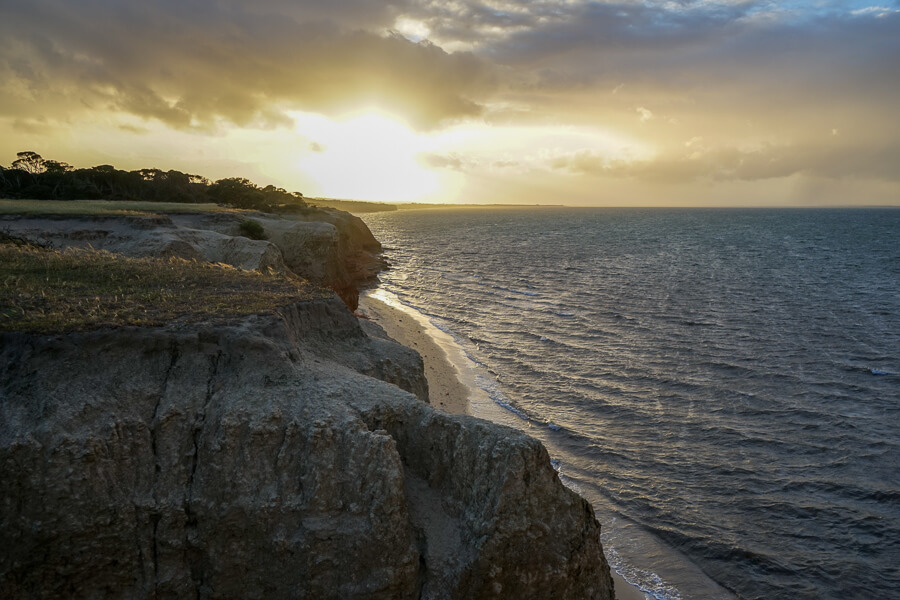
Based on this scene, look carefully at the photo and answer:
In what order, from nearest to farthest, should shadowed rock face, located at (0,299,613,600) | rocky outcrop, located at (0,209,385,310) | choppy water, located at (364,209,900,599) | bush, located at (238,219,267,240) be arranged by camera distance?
shadowed rock face, located at (0,299,613,600) < choppy water, located at (364,209,900,599) < rocky outcrop, located at (0,209,385,310) < bush, located at (238,219,267,240)

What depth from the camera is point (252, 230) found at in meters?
36.6

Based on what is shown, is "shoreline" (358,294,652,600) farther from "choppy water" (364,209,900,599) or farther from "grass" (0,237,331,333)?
"grass" (0,237,331,333)

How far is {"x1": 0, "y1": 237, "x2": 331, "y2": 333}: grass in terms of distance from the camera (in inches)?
464

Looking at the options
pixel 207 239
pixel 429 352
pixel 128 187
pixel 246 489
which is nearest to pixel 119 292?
pixel 246 489

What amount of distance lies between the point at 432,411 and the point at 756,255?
90148 mm

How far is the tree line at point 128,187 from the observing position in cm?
5647

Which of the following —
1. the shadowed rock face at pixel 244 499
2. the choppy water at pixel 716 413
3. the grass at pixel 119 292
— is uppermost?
the grass at pixel 119 292

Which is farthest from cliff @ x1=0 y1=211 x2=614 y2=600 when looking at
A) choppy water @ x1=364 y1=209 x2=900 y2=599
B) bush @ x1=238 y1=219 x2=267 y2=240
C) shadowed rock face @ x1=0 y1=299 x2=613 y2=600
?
bush @ x1=238 y1=219 x2=267 y2=240

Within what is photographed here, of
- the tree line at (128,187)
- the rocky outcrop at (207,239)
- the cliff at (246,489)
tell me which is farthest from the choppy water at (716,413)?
the tree line at (128,187)

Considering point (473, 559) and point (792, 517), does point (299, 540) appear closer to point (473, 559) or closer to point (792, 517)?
point (473, 559)

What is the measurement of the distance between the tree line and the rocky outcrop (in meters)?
22.4

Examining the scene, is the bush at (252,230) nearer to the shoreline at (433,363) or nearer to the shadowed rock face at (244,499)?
the shoreline at (433,363)

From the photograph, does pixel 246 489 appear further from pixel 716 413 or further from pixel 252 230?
pixel 252 230

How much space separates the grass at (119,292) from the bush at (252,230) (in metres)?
16.8
